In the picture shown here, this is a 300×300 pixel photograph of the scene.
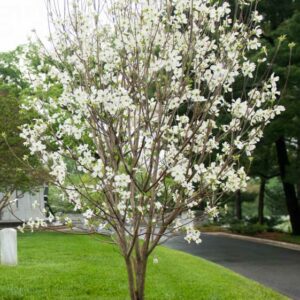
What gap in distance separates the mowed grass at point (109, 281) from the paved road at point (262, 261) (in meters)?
0.79

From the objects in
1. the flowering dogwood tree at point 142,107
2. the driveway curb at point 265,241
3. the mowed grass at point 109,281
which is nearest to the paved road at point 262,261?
the driveway curb at point 265,241

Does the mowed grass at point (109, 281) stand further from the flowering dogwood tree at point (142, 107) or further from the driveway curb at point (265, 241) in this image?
the driveway curb at point (265, 241)

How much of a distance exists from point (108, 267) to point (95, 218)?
576 centimetres

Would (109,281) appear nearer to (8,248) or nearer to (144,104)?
(8,248)

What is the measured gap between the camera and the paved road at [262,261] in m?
11.0

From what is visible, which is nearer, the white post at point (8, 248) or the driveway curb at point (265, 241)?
the white post at point (8, 248)

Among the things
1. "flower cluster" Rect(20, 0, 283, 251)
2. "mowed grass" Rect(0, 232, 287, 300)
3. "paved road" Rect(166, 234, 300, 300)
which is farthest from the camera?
"paved road" Rect(166, 234, 300, 300)

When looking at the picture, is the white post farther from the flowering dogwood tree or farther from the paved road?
the flowering dogwood tree

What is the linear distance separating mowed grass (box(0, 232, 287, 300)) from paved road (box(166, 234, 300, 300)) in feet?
2.60

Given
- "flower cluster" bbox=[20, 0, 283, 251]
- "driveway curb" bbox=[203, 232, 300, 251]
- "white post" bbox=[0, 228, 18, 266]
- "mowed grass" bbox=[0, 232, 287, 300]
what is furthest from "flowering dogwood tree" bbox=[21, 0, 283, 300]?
"driveway curb" bbox=[203, 232, 300, 251]

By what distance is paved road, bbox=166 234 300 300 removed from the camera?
36.1ft

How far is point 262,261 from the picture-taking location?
14922mm

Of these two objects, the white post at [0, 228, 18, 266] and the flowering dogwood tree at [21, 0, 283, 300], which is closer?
the flowering dogwood tree at [21, 0, 283, 300]

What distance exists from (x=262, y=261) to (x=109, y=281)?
23.4ft
